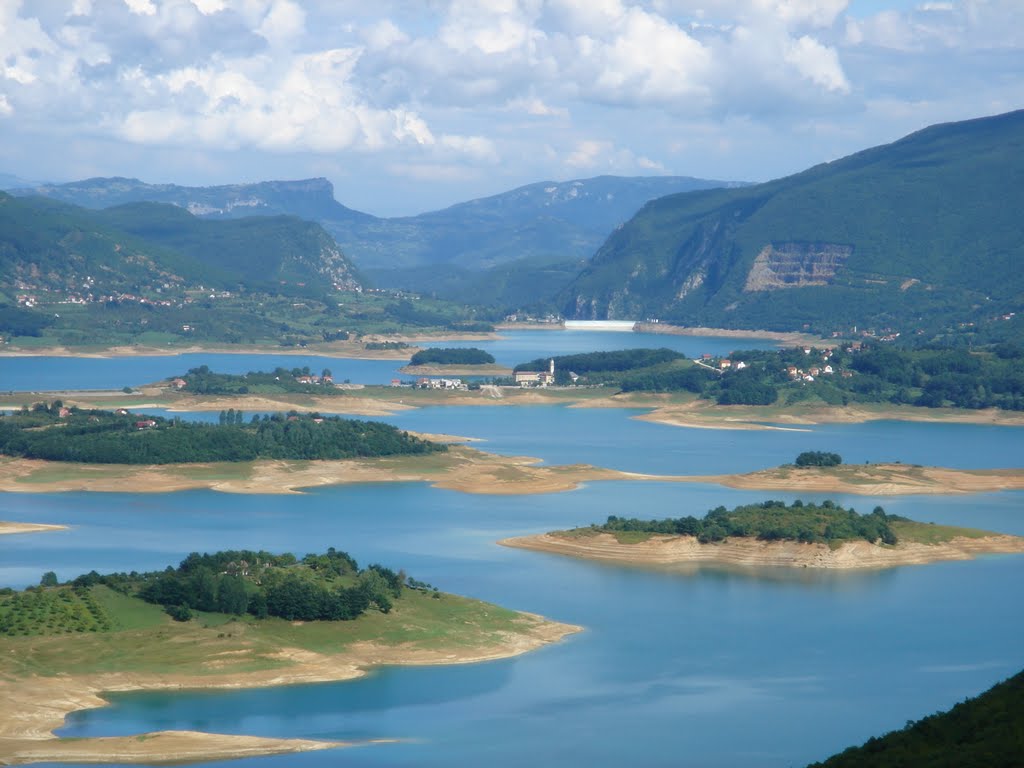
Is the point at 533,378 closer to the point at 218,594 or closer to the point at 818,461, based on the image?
the point at 818,461

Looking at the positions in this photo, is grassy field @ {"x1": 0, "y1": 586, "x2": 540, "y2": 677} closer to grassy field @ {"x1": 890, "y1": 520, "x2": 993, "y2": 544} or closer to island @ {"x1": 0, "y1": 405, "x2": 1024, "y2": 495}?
grassy field @ {"x1": 890, "y1": 520, "x2": 993, "y2": 544}

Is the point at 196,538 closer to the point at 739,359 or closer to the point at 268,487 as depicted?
the point at 268,487

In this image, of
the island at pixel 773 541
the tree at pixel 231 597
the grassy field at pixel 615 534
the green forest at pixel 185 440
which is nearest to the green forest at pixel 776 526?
the island at pixel 773 541

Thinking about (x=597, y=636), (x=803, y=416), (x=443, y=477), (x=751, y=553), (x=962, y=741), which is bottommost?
(x=597, y=636)

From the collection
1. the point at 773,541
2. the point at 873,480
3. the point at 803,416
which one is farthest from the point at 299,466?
the point at 803,416

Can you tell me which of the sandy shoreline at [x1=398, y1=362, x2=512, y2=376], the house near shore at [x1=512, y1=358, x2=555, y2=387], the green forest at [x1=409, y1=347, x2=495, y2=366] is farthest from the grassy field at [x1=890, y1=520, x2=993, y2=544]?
the green forest at [x1=409, y1=347, x2=495, y2=366]

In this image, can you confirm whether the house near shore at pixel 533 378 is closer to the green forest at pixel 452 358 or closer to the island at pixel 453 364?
the island at pixel 453 364
